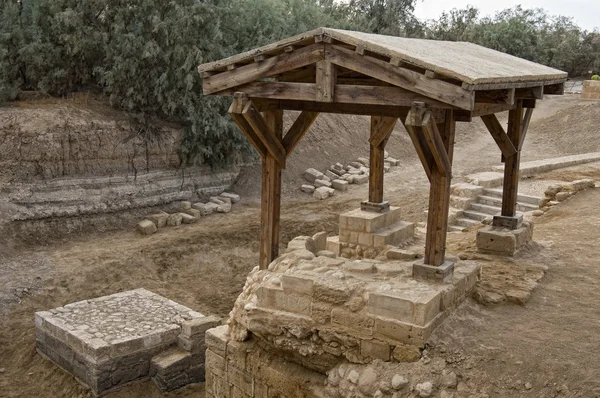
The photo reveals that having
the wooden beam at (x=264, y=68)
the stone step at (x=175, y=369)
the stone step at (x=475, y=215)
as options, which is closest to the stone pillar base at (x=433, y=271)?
the wooden beam at (x=264, y=68)

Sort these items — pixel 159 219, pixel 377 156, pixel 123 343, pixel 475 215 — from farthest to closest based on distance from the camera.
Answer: pixel 159 219 < pixel 475 215 < pixel 377 156 < pixel 123 343

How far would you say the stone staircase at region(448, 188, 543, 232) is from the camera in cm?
1390

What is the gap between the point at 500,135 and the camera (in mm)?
9633

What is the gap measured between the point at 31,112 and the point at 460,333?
1323cm

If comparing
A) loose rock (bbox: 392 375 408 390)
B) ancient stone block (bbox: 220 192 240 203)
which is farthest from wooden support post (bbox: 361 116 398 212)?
ancient stone block (bbox: 220 192 240 203)

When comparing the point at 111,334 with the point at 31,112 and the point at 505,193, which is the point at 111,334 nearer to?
the point at 505,193

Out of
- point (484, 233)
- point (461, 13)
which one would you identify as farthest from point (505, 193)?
point (461, 13)

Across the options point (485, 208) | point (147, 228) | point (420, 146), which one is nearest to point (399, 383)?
point (420, 146)

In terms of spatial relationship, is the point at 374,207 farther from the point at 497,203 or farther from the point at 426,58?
the point at 497,203

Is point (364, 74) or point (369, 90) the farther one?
point (364, 74)

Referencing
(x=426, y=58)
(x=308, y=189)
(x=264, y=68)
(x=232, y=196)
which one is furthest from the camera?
(x=308, y=189)

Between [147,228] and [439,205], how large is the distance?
10512mm

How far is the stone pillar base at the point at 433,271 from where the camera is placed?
24.1ft

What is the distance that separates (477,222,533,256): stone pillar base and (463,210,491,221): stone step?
4061mm
